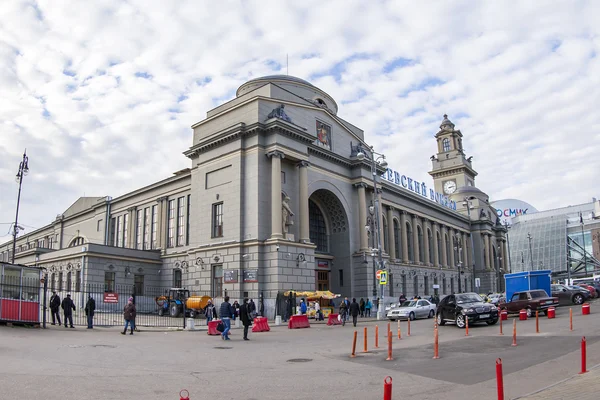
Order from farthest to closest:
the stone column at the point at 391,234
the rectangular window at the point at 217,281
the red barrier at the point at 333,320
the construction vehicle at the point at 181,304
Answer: the stone column at the point at 391,234, the rectangular window at the point at 217,281, the construction vehicle at the point at 181,304, the red barrier at the point at 333,320

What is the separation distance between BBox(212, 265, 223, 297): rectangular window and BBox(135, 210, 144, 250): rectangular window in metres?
19.9

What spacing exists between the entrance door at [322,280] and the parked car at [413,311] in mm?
11705

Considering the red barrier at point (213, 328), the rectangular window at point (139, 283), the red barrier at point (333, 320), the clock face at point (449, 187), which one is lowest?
the red barrier at point (333, 320)

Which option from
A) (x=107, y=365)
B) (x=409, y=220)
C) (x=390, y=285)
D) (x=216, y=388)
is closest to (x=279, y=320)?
(x=107, y=365)

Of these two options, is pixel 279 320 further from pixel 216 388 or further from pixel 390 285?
pixel 390 285

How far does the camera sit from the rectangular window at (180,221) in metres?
48.6

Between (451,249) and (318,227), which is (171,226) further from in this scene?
(451,249)

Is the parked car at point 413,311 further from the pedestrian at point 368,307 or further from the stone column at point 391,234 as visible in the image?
the stone column at point 391,234

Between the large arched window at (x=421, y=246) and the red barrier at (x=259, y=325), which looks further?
the large arched window at (x=421, y=246)

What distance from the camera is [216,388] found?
10.4 metres

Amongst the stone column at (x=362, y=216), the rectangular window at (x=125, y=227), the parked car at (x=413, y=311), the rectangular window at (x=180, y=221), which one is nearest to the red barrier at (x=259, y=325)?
the parked car at (x=413, y=311)

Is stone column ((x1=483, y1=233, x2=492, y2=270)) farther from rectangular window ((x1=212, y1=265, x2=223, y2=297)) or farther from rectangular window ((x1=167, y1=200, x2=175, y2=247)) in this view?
rectangular window ((x1=212, y1=265, x2=223, y2=297))

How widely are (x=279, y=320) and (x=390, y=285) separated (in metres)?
26.7

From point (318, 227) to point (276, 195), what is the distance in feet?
37.5
